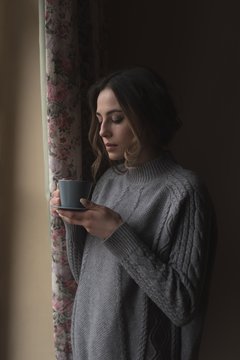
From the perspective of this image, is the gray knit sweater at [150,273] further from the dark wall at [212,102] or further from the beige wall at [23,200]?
the dark wall at [212,102]

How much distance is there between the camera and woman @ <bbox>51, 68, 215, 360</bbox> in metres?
0.83

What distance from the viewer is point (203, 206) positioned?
0.87 meters

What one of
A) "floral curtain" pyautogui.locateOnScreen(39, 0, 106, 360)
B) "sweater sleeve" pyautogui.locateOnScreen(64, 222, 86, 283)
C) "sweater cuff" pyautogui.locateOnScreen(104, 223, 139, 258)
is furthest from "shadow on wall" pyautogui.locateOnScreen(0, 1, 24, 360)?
"sweater cuff" pyautogui.locateOnScreen(104, 223, 139, 258)

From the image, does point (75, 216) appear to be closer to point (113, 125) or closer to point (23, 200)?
point (113, 125)

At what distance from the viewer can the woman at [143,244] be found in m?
0.83

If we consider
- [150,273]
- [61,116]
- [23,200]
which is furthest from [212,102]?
[150,273]

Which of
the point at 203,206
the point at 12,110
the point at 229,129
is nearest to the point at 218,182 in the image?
the point at 229,129

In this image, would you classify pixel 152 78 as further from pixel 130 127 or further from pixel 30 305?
pixel 30 305

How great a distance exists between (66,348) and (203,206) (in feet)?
2.00

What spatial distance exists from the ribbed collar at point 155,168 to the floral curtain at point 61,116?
9.6 inches

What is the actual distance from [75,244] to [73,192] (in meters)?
0.25

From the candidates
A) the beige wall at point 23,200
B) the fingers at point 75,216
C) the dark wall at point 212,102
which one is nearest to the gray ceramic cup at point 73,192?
the fingers at point 75,216

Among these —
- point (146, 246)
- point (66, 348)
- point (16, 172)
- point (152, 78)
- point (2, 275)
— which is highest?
point (152, 78)

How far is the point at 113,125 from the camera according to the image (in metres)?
0.91
